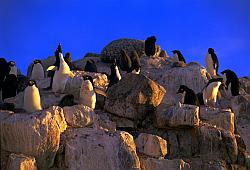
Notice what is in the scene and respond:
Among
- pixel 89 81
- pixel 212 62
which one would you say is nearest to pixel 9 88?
pixel 89 81

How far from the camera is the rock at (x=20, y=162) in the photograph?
11352mm

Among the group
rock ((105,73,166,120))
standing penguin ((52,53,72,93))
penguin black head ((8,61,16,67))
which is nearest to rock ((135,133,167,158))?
rock ((105,73,166,120))

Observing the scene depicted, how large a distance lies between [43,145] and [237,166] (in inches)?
249

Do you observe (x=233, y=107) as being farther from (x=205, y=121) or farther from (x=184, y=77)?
(x=205, y=121)

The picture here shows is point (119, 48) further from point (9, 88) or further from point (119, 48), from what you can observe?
point (9, 88)

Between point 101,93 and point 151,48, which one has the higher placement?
point 151,48

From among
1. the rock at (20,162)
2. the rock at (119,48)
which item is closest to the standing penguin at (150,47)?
the rock at (119,48)

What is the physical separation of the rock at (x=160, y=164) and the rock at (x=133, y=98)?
254 cm

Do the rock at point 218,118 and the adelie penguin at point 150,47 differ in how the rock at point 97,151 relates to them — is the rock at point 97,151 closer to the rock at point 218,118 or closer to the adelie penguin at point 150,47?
the rock at point 218,118

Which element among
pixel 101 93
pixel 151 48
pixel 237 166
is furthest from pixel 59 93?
pixel 151 48

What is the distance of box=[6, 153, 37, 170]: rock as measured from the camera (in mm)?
11352

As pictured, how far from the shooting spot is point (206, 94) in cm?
2028

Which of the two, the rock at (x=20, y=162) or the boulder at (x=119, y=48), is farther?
the boulder at (x=119, y=48)

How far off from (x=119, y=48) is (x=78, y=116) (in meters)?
15.8
